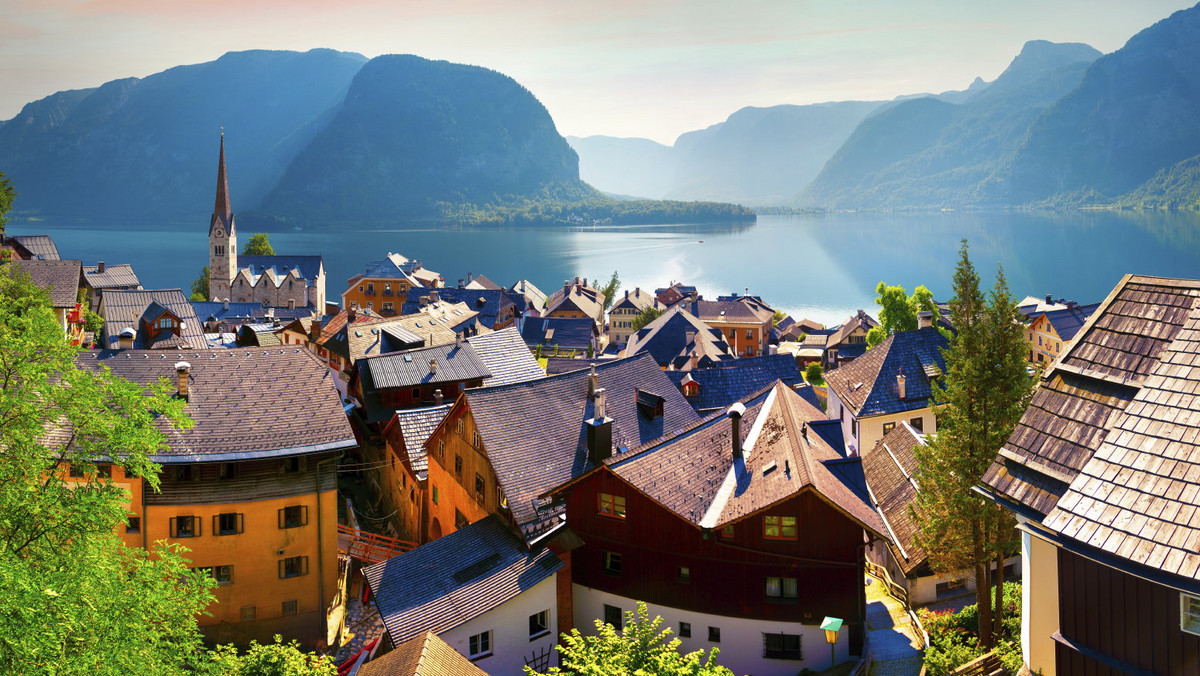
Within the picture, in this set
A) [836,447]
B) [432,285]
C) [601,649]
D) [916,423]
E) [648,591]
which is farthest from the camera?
[432,285]

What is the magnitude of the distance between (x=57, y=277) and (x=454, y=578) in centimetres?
4899

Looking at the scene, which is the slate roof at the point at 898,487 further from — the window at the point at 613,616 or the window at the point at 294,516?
the window at the point at 294,516

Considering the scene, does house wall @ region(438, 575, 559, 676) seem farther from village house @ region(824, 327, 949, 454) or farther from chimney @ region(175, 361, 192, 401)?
village house @ region(824, 327, 949, 454)

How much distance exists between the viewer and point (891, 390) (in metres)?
45.1

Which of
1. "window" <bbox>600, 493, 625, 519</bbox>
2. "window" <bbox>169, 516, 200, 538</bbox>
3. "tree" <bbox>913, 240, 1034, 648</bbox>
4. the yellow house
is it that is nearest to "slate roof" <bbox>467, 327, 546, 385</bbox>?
the yellow house

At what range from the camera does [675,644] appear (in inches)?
728

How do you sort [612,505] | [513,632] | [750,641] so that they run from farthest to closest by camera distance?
[612,505], [513,632], [750,641]

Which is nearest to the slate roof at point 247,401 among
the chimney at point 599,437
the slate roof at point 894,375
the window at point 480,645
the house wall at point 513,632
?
the chimney at point 599,437

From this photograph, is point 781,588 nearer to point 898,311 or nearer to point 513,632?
point 513,632

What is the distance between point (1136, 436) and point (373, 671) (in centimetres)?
1558

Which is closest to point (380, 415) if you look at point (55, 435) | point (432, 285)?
point (55, 435)

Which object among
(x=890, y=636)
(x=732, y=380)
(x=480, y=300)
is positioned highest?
(x=480, y=300)

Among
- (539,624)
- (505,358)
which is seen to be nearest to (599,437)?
(539,624)

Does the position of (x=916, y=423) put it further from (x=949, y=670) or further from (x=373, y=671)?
(x=373, y=671)
